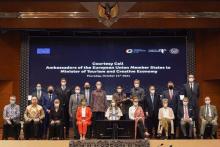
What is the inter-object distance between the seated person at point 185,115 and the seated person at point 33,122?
13.3 feet

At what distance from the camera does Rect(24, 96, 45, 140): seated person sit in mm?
12406

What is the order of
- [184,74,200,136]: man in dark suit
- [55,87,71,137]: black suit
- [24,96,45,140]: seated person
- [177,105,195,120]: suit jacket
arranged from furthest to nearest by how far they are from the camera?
1. [55,87,71,137]: black suit
2. [184,74,200,136]: man in dark suit
3. [177,105,195,120]: suit jacket
4. [24,96,45,140]: seated person

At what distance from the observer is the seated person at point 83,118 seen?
1212 centimetres

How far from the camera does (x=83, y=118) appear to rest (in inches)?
480

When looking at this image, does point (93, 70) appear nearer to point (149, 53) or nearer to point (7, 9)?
point (149, 53)

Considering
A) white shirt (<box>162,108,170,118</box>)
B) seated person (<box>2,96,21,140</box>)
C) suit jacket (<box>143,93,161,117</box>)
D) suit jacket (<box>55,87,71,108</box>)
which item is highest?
suit jacket (<box>55,87,71,108</box>)

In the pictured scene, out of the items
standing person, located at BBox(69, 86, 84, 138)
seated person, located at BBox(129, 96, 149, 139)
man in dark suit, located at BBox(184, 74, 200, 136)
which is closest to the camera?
seated person, located at BBox(129, 96, 149, 139)

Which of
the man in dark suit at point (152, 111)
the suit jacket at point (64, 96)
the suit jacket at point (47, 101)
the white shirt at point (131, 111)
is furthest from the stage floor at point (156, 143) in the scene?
the suit jacket at point (64, 96)

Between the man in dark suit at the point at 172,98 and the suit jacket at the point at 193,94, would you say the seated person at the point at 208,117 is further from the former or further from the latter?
the man in dark suit at the point at 172,98

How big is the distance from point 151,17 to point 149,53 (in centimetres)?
144

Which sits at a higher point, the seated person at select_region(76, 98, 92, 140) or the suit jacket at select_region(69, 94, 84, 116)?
the suit jacket at select_region(69, 94, 84, 116)

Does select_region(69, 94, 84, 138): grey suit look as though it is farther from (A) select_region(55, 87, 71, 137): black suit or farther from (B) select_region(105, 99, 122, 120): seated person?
(B) select_region(105, 99, 122, 120): seated person

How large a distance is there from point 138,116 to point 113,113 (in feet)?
2.43

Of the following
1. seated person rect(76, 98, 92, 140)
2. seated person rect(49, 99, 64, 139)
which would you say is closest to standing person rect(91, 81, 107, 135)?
seated person rect(76, 98, 92, 140)
